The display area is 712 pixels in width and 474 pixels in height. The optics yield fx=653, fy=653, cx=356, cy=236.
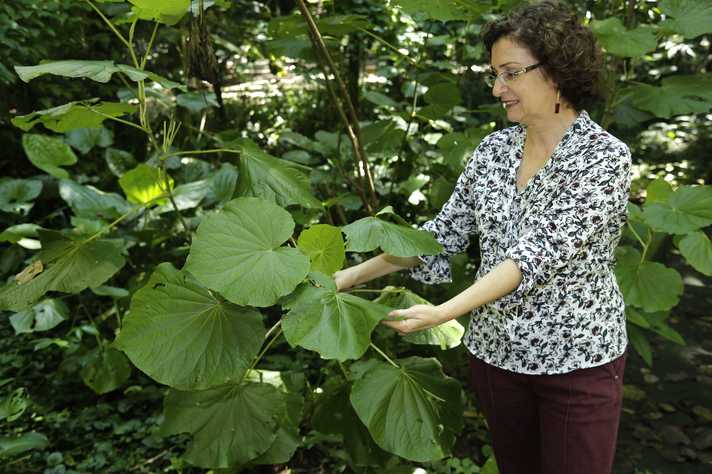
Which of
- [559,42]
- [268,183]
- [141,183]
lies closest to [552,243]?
[559,42]

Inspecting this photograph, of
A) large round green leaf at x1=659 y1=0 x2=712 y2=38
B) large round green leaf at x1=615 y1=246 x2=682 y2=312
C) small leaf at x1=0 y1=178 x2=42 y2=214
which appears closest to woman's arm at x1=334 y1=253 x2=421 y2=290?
large round green leaf at x1=615 y1=246 x2=682 y2=312

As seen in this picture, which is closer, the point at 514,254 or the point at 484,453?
the point at 514,254

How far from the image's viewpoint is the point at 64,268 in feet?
5.42

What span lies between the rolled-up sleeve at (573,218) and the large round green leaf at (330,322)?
296 mm

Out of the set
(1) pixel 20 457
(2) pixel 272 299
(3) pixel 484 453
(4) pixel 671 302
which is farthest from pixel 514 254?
(1) pixel 20 457

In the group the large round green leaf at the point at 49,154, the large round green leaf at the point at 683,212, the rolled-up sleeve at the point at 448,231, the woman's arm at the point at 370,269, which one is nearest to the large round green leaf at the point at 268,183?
the woman's arm at the point at 370,269

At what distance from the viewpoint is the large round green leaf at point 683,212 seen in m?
1.80

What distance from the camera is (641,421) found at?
2.75 meters

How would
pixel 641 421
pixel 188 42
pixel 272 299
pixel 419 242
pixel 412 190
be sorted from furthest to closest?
pixel 641 421, pixel 412 190, pixel 188 42, pixel 419 242, pixel 272 299

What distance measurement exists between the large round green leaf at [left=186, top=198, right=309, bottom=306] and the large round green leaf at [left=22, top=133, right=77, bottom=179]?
1.70 metres

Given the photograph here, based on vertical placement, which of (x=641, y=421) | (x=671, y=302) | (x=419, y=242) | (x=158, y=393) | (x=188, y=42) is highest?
(x=188, y=42)

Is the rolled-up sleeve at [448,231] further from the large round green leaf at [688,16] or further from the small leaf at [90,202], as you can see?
the small leaf at [90,202]

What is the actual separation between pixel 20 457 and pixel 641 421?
246 cm

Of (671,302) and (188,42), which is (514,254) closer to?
(671,302)
